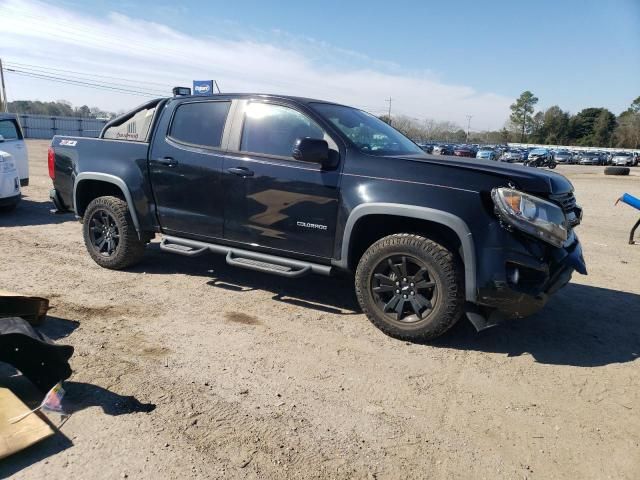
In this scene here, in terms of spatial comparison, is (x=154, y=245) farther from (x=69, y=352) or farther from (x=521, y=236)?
(x=521, y=236)

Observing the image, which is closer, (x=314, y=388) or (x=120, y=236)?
(x=314, y=388)

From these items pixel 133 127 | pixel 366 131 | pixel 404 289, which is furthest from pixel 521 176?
pixel 133 127

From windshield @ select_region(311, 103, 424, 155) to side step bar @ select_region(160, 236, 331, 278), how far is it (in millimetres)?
1122

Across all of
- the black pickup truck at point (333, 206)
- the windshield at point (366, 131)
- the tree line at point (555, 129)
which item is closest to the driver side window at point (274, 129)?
the black pickup truck at point (333, 206)

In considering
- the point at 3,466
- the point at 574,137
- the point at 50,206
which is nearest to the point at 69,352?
the point at 3,466

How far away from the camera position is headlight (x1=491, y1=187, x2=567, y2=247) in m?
3.46

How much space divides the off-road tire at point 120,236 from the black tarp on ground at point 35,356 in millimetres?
2502

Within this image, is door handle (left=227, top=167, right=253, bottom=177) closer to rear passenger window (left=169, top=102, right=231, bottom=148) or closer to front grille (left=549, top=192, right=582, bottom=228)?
rear passenger window (left=169, top=102, right=231, bottom=148)

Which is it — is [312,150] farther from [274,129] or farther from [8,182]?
[8,182]

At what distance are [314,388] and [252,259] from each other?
1708 mm

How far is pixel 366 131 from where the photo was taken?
184 inches

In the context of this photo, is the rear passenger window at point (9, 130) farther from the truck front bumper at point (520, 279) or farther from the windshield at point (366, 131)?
the truck front bumper at point (520, 279)

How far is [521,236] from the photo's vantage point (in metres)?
3.52

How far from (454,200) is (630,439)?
1829mm
